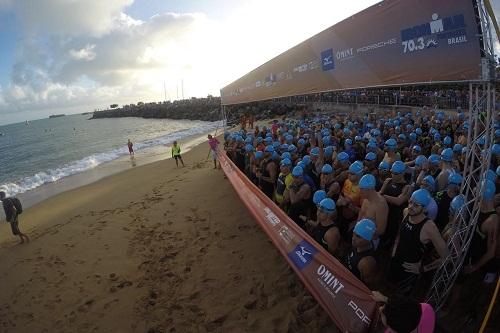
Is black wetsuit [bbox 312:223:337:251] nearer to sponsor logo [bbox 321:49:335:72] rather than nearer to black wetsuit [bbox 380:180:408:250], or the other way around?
black wetsuit [bbox 380:180:408:250]

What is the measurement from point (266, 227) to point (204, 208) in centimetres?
384

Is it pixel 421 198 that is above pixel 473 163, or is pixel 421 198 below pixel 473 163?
below

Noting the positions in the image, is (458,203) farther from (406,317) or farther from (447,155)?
(447,155)

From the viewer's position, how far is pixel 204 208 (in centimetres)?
978

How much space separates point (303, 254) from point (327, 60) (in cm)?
487

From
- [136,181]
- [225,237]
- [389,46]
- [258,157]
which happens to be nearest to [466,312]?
[389,46]

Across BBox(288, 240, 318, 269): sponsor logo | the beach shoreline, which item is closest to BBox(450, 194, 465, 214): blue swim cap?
BBox(288, 240, 318, 269): sponsor logo

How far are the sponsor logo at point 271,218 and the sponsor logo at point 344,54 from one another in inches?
141

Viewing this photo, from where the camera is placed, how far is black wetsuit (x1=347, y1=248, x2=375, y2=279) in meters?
3.71

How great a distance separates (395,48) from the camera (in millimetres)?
5523

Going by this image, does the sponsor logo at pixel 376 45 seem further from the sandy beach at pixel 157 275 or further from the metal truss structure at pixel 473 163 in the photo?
the sandy beach at pixel 157 275

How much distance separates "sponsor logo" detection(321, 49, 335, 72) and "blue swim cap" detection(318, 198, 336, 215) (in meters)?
4.26

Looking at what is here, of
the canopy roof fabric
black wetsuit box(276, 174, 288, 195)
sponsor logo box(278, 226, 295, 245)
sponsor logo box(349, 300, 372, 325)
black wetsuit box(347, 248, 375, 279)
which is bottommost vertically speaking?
sponsor logo box(349, 300, 372, 325)

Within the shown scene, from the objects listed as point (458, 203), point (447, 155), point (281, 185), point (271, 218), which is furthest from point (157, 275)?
point (447, 155)
